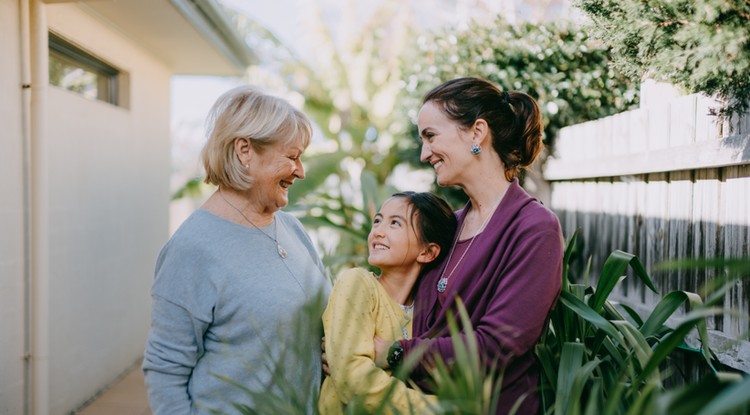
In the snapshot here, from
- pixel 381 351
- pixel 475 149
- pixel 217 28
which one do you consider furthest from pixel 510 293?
pixel 217 28

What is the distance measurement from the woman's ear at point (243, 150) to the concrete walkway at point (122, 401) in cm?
281

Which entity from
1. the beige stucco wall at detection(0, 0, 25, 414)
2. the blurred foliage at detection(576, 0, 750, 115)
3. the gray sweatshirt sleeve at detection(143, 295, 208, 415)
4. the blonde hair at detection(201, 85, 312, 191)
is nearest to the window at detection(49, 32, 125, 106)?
the beige stucco wall at detection(0, 0, 25, 414)

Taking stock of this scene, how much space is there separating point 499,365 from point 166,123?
5.52 m

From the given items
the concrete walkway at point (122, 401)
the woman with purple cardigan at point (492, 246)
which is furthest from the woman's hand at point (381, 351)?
the concrete walkway at point (122, 401)

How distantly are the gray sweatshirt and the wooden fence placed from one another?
52.2 inches

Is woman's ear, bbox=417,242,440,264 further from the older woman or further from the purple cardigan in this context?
the older woman

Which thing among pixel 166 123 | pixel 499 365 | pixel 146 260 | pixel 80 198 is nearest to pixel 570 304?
pixel 499 365

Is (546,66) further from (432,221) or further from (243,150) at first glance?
(243,150)

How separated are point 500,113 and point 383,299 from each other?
75cm

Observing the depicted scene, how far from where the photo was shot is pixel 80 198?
4.63 m

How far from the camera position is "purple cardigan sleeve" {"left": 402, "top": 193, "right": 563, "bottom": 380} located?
2.03 meters

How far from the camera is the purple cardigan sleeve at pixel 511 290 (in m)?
2.03

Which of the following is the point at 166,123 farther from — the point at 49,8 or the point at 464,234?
the point at 464,234

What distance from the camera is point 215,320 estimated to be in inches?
88.8
